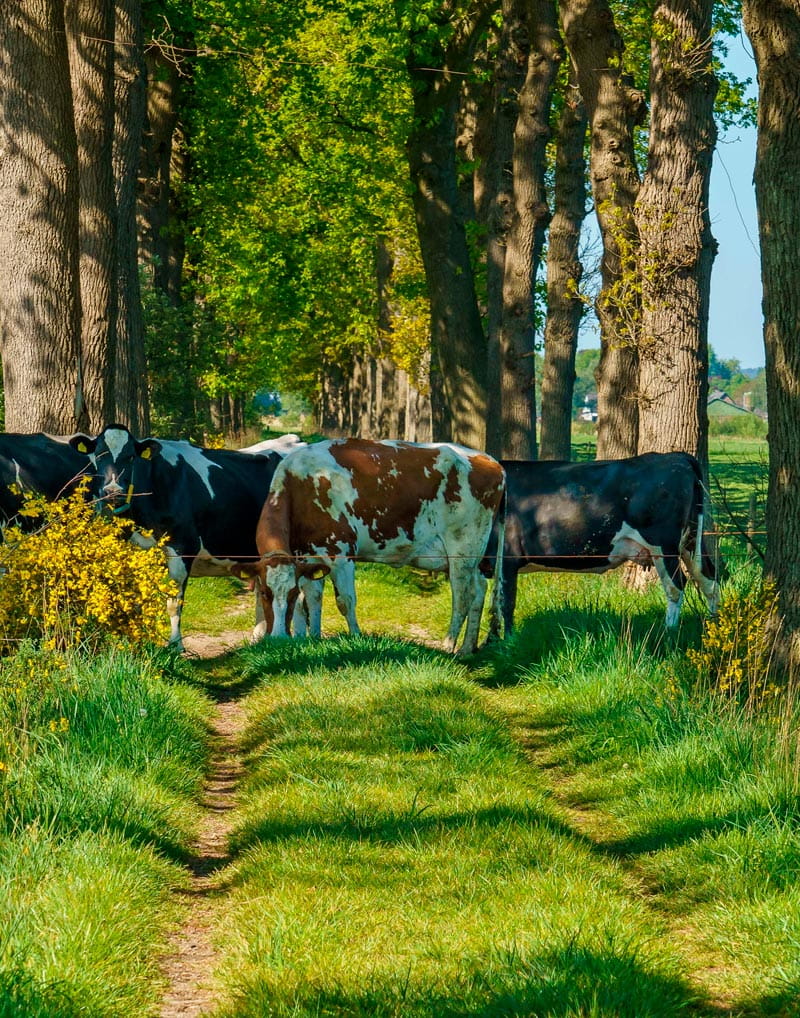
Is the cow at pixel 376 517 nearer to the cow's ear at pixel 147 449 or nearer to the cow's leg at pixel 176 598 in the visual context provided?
the cow's leg at pixel 176 598

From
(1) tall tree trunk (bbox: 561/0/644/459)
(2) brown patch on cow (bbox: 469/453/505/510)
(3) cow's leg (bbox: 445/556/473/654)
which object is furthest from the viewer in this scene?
(1) tall tree trunk (bbox: 561/0/644/459)

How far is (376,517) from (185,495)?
88.0 inches

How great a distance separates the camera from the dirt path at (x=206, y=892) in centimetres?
552

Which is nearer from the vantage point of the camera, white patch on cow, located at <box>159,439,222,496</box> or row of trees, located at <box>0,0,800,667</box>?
row of trees, located at <box>0,0,800,667</box>

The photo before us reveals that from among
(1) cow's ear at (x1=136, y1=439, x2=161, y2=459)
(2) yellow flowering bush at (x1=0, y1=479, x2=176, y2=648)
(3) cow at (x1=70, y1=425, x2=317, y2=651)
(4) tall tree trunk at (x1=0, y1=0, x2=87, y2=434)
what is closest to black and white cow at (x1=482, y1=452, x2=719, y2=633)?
(3) cow at (x1=70, y1=425, x2=317, y2=651)

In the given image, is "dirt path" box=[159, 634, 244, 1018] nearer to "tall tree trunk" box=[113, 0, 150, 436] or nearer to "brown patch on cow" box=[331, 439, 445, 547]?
"brown patch on cow" box=[331, 439, 445, 547]

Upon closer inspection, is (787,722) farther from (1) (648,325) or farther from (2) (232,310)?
(2) (232,310)

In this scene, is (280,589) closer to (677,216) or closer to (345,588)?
(345,588)

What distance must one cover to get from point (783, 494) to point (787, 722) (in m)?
2.11

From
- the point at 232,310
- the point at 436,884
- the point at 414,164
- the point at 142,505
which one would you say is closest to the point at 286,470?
the point at 142,505

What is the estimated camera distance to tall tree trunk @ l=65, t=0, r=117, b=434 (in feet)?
49.2

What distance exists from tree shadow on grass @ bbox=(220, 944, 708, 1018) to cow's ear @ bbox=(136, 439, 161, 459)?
9292 millimetres

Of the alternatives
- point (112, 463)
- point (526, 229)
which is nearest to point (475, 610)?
point (112, 463)

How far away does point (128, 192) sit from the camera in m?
18.5
